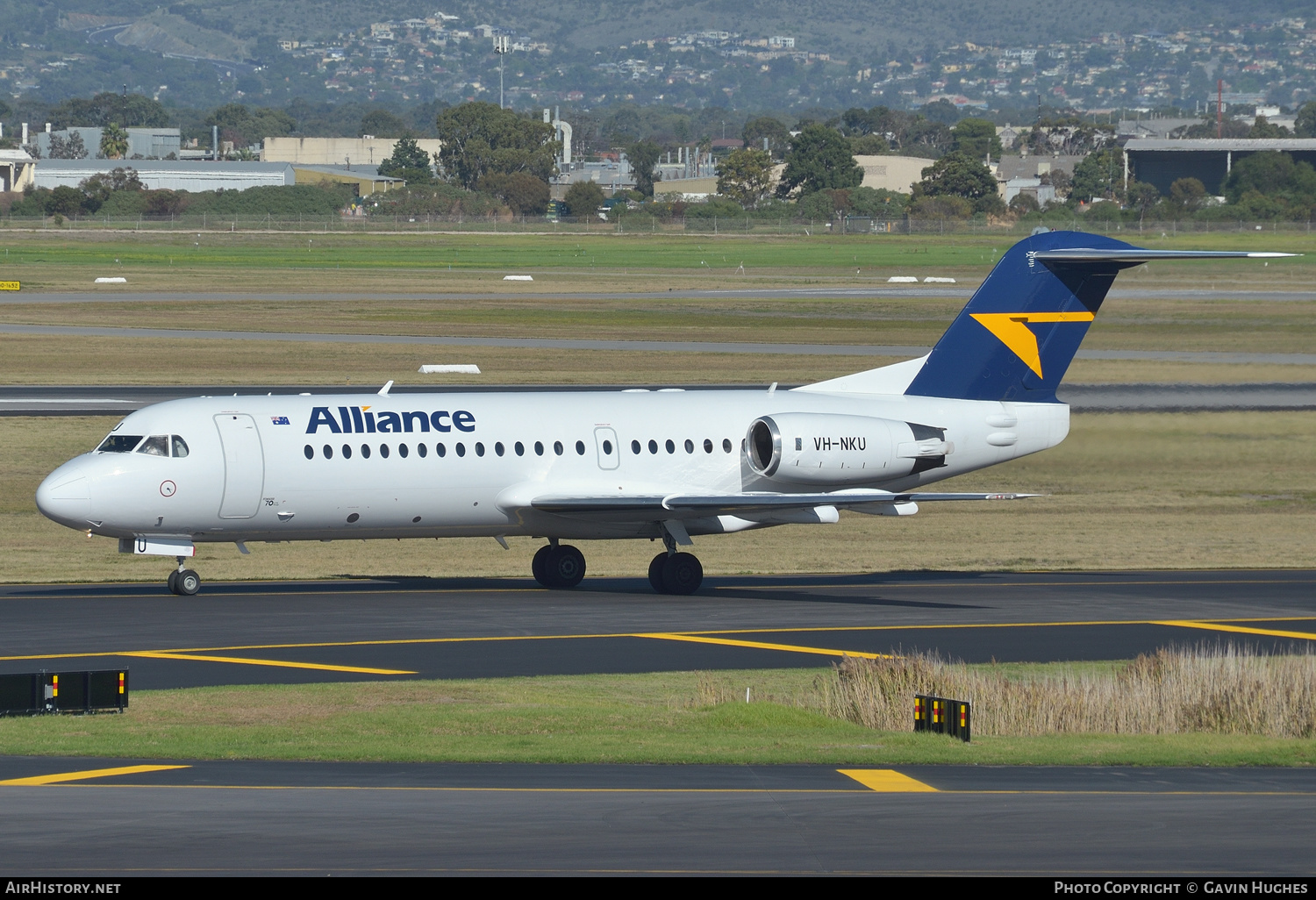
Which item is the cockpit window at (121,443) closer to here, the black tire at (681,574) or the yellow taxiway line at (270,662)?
the yellow taxiway line at (270,662)

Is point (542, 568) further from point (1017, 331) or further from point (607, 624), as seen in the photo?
point (1017, 331)

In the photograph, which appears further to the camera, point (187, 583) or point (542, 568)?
point (542, 568)

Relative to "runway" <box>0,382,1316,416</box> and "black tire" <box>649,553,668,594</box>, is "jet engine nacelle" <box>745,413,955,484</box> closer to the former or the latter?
"black tire" <box>649,553,668,594</box>

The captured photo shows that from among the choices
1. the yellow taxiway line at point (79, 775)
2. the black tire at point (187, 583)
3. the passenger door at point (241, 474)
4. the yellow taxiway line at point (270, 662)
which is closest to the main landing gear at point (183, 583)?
the black tire at point (187, 583)

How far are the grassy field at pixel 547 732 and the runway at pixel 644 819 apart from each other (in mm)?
659

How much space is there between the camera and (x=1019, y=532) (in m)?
48.3

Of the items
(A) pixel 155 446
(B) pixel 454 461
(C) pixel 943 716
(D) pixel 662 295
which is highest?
(A) pixel 155 446

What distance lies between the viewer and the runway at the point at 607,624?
28250 millimetres

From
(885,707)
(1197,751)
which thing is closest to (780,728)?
(885,707)

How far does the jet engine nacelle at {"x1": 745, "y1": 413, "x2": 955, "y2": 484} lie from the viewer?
3641 cm

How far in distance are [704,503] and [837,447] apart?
3.22 m

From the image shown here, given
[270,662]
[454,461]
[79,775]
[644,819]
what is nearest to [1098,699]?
[644,819]

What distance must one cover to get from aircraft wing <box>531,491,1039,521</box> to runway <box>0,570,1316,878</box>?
3.38m

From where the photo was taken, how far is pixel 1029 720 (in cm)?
2302
